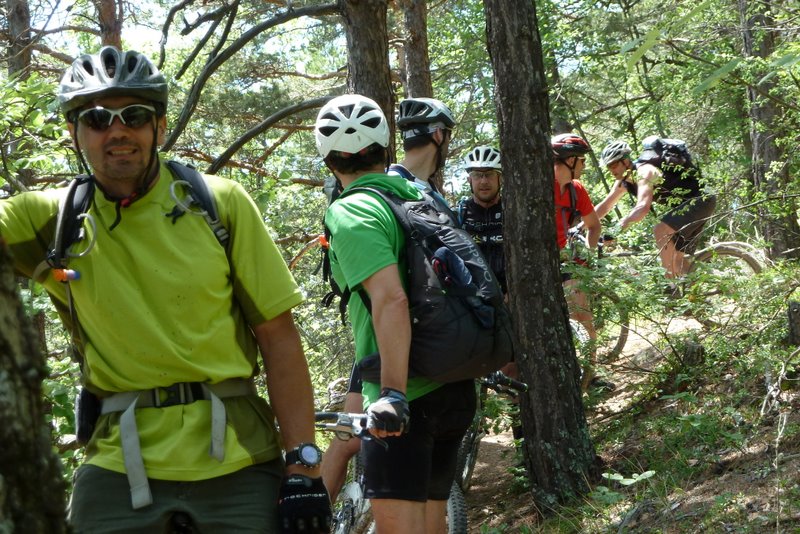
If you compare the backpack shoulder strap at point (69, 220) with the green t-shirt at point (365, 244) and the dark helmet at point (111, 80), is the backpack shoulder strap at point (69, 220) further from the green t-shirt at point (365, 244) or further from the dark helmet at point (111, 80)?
the green t-shirt at point (365, 244)

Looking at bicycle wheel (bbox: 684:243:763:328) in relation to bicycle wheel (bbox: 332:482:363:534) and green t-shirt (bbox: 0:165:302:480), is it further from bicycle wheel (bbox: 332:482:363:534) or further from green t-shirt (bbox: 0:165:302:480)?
green t-shirt (bbox: 0:165:302:480)

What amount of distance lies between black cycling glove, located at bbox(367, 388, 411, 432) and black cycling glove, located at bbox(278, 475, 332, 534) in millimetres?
821

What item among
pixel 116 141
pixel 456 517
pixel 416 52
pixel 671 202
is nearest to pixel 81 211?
pixel 116 141

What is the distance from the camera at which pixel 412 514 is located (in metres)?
3.69

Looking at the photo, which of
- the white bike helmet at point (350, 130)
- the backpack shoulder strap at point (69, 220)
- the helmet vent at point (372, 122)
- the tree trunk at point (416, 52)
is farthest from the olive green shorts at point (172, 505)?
the tree trunk at point (416, 52)

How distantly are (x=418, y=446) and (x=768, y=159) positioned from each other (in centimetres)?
856

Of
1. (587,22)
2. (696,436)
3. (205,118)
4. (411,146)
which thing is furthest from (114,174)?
(205,118)

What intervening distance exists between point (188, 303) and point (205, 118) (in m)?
15.2

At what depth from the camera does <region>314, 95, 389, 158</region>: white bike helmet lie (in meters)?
4.14

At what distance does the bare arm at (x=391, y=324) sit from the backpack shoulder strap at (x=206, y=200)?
106cm

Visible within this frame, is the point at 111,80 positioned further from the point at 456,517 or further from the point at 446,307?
the point at 456,517

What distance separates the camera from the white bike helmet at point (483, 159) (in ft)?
24.2

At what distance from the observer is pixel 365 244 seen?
3.63 m

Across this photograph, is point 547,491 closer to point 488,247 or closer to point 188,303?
point 488,247
